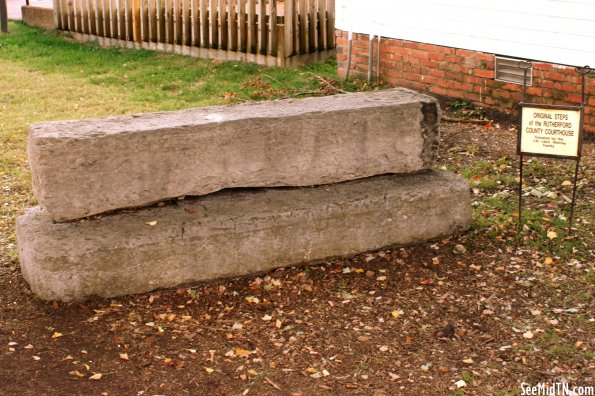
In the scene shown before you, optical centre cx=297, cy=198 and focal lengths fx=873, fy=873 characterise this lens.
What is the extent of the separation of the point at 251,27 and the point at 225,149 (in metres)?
6.24

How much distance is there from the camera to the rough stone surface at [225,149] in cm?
495

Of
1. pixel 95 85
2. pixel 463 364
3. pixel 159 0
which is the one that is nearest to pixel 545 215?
pixel 463 364

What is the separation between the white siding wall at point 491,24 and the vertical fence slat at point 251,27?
132 centimetres

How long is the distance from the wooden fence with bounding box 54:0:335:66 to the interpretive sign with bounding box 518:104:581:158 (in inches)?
216

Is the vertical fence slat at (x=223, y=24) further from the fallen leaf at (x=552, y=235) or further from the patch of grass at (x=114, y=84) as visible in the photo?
the fallen leaf at (x=552, y=235)

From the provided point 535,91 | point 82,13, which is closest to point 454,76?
point 535,91

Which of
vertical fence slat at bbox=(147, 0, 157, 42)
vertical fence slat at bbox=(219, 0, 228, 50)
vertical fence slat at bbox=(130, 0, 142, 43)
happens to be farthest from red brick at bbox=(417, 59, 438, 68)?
vertical fence slat at bbox=(130, 0, 142, 43)

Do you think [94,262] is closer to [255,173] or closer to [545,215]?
[255,173]

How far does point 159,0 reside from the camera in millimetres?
12094

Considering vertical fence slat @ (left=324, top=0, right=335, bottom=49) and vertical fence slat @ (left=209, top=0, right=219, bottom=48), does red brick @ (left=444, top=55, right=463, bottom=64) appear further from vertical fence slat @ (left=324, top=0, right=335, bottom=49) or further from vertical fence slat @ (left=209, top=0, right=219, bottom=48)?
vertical fence slat @ (left=209, top=0, right=219, bottom=48)

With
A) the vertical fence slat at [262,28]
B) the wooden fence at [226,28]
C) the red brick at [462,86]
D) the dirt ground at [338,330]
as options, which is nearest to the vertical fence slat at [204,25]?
Answer: the wooden fence at [226,28]

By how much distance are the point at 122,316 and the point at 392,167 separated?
2.03 metres

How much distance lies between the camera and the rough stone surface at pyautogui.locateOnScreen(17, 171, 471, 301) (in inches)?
197

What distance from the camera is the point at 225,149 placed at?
17.3ft
